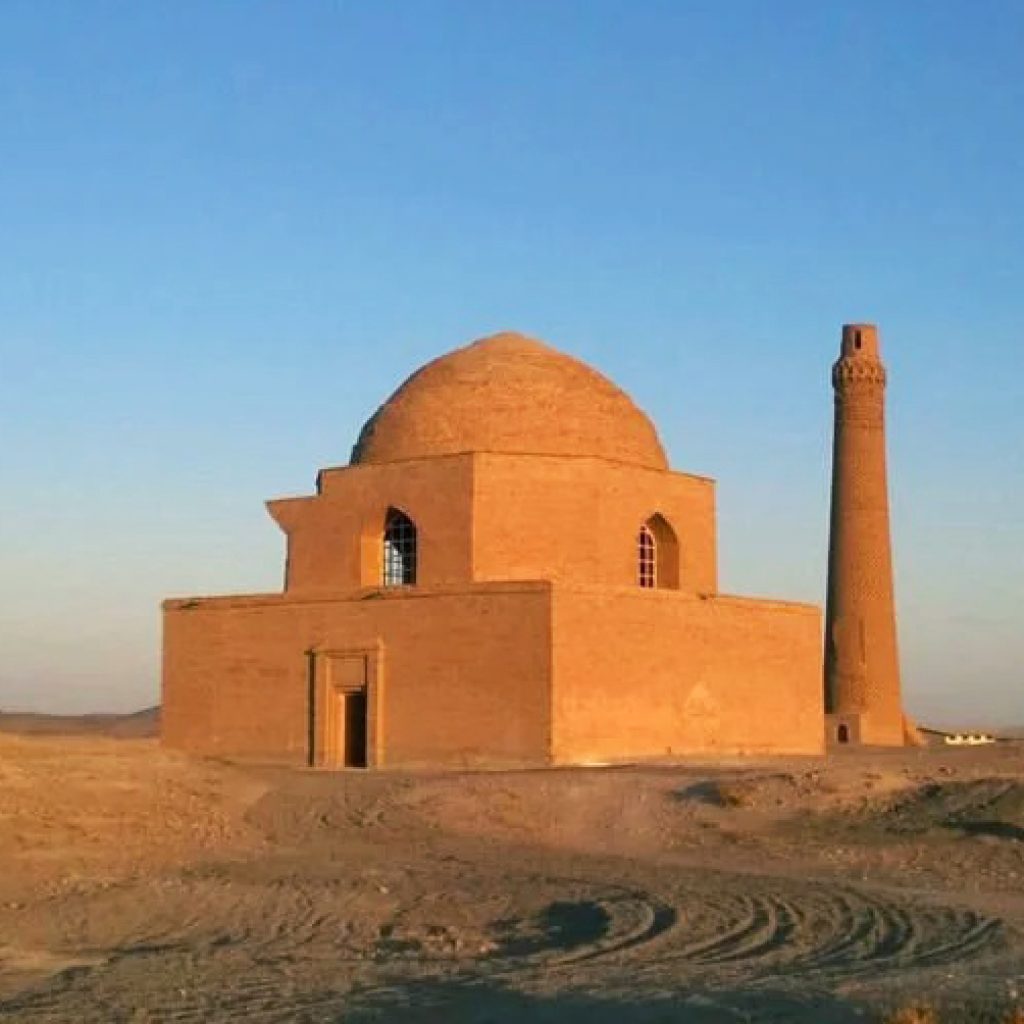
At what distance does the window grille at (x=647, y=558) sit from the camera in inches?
907

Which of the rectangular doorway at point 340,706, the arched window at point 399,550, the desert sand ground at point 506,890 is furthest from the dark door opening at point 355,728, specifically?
the arched window at point 399,550

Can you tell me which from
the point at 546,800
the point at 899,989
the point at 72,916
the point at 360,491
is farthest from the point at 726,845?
the point at 360,491

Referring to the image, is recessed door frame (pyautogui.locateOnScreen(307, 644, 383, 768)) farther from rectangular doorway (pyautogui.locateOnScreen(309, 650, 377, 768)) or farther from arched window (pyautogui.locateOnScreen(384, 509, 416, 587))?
arched window (pyautogui.locateOnScreen(384, 509, 416, 587))

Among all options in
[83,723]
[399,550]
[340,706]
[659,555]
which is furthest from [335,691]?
[83,723]

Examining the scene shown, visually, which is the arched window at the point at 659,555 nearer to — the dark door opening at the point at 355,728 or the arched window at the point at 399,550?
the arched window at the point at 399,550

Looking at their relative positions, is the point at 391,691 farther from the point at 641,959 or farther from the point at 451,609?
the point at 641,959

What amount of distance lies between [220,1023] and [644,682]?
14.0m

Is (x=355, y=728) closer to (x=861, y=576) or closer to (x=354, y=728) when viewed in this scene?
(x=354, y=728)

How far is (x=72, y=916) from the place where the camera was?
11734 millimetres

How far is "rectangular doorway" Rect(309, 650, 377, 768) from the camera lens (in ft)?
70.1

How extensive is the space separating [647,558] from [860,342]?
10.7 meters

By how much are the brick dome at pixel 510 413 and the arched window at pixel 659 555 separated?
0.96m

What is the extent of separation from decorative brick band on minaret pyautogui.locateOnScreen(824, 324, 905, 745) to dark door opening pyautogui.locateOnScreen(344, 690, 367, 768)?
488 inches

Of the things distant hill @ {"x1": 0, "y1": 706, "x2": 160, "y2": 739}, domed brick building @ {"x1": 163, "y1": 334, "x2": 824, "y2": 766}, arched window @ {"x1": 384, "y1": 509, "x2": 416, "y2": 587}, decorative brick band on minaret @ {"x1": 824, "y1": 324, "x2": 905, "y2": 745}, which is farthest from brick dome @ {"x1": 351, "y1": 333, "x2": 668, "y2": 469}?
distant hill @ {"x1": 0, "y1": 706, "x2": 160, "y2": 739}
